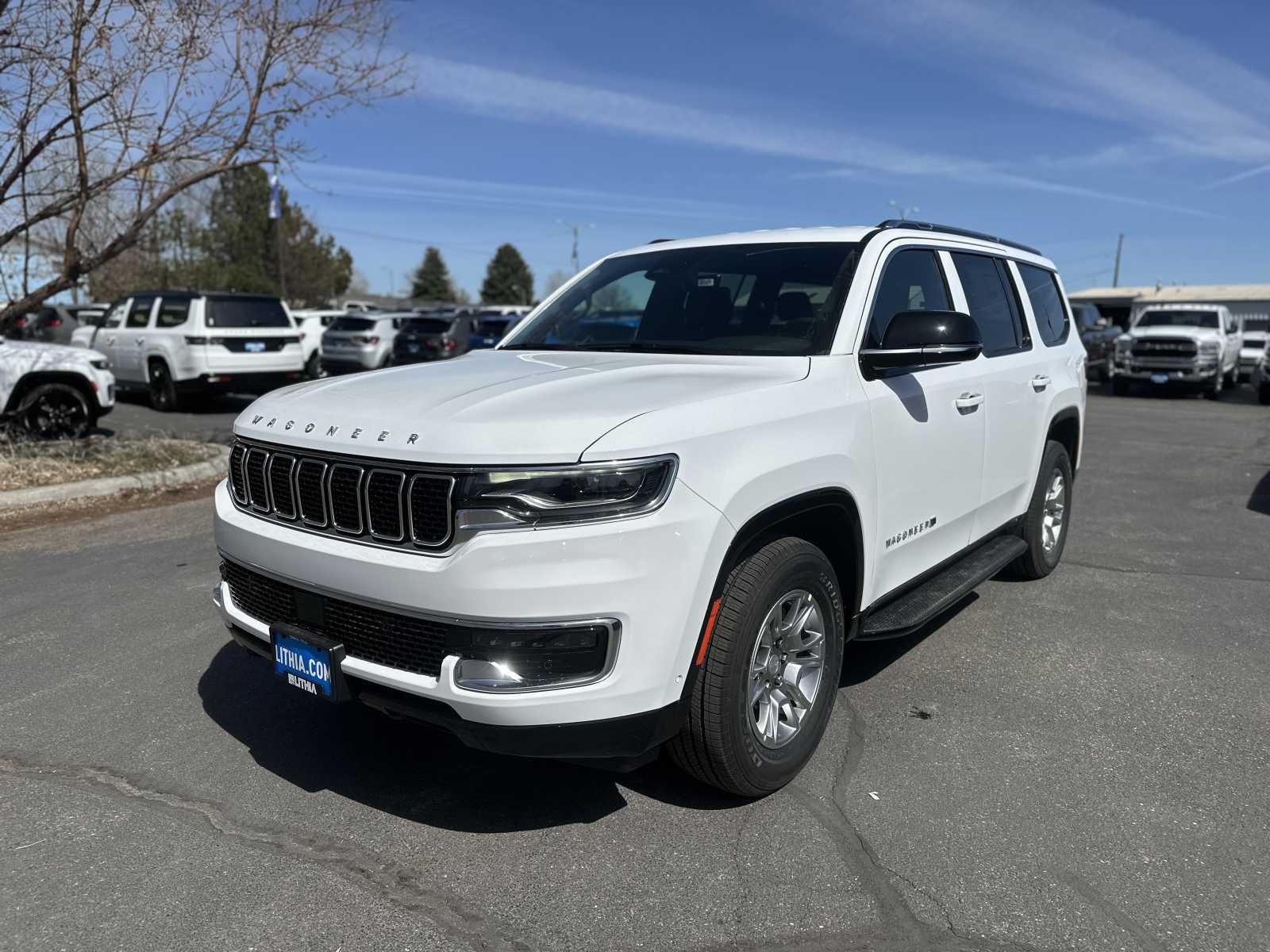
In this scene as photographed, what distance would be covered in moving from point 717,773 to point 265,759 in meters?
1.71

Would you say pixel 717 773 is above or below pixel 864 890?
above

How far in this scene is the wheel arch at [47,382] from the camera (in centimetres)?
1013

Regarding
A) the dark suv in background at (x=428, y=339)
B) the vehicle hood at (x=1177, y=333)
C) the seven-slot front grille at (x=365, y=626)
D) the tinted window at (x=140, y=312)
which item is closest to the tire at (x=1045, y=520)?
the seven-slot front grille at (x=365, y=626)

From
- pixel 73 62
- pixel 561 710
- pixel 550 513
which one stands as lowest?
pixel 561 710

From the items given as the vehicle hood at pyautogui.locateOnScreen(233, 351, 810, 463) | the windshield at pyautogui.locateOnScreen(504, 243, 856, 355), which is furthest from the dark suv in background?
the vehicle hood at pyautogui.locateOnScreen(233, 351, 810, 463)

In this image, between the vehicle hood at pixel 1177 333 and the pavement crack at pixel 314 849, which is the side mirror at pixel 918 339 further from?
the vehicle hood at pixel 1177 333

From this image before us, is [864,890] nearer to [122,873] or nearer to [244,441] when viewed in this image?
[122,873]

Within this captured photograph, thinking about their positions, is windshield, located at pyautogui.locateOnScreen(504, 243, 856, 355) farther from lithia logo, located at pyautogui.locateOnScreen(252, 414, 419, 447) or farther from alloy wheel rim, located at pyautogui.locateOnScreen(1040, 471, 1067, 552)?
alloy wheel rim, located at pyautogui.locateOnScreen(1040, 471, 1067, 552)

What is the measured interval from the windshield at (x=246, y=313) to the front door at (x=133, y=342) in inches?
52.0

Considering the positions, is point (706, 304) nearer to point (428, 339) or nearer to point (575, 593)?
point (575, 593)

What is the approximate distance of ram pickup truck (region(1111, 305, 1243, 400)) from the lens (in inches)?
839

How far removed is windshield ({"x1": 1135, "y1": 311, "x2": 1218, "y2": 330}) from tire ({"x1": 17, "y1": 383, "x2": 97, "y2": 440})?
22.0 meters

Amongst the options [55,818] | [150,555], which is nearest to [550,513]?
[55,818]

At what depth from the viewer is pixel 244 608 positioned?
3.49 m
